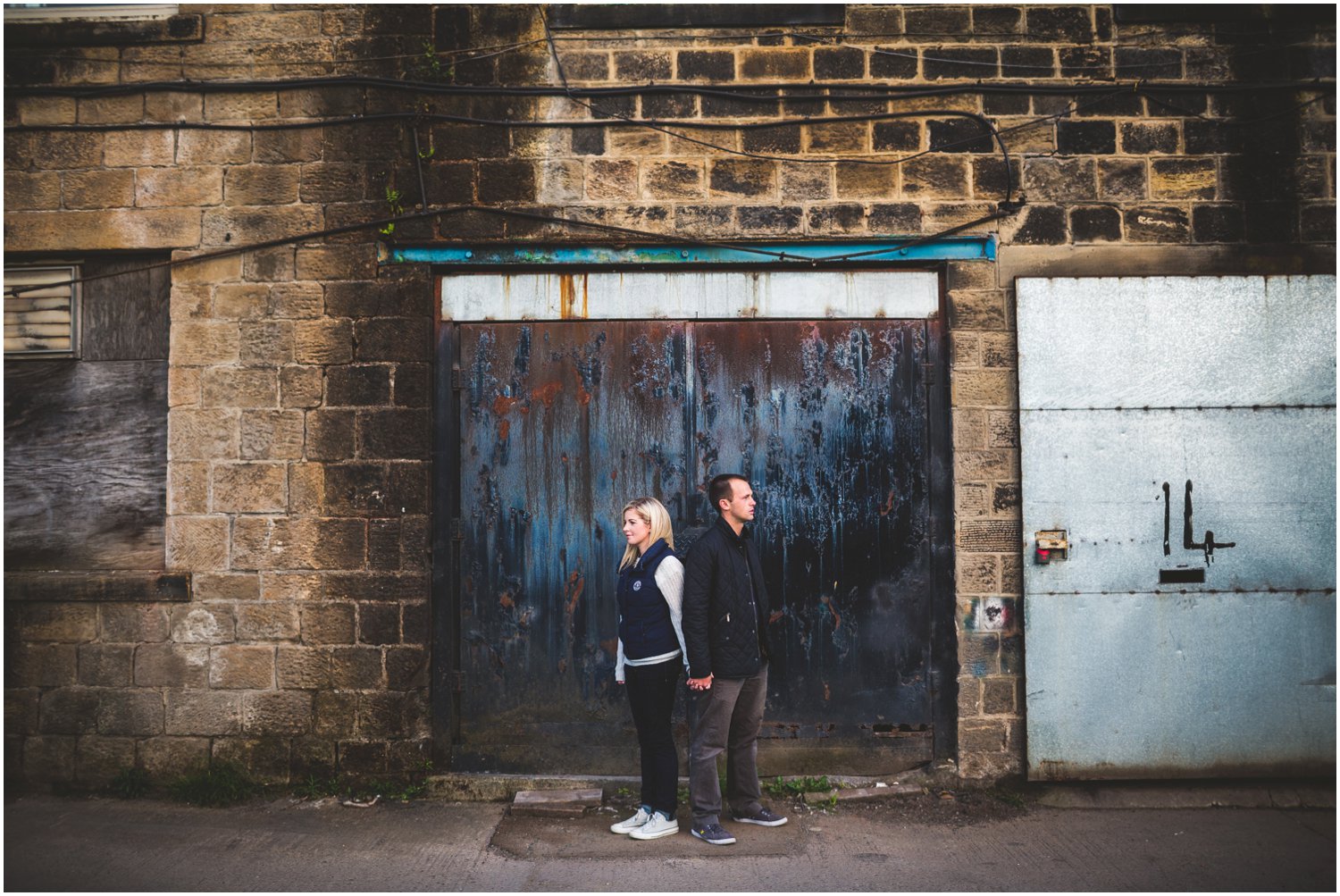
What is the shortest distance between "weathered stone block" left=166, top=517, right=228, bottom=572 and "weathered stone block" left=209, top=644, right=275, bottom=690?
1.62 ft

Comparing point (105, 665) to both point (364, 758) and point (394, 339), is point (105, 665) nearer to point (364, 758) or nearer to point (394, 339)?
point (364, 758)

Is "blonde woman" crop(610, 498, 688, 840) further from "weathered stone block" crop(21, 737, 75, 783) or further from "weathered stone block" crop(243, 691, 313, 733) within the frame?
"weathered stone block" crop(21, 737, 75, 783)

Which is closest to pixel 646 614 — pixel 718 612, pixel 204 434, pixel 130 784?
pixel 718 612

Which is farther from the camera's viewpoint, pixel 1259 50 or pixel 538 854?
pixel 1259 50

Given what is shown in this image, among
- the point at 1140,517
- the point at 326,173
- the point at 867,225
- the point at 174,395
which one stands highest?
the point at 326,173

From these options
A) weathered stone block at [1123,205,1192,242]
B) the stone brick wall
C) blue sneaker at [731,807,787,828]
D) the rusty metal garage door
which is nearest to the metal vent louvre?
the stone brick wall

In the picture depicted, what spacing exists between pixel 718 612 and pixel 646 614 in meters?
0.35

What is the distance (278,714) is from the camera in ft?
16.5

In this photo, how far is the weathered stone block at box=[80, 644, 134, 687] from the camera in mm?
5094

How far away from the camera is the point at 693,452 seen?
5.11 m

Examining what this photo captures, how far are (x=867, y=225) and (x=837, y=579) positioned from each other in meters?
2.09

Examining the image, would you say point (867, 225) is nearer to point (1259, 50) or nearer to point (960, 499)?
point (960, 499)

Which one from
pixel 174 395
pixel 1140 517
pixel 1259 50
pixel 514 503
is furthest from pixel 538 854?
pixel 1259 50

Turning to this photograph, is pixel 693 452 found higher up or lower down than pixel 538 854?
higher up
